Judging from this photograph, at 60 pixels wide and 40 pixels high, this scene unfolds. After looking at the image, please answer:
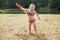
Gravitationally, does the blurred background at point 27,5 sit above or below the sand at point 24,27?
above

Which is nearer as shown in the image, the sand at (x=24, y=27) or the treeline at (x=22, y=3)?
the sand at (x=24, y=27)

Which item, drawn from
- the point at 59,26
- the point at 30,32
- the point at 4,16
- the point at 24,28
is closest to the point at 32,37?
the point at 30,32

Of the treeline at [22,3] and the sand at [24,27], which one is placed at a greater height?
the treeline at [22,3]

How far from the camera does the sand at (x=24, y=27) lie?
1.41 metres

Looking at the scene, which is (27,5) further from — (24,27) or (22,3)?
(24,27)

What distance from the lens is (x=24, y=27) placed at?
1.56 metres

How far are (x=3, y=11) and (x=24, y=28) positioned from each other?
25cm

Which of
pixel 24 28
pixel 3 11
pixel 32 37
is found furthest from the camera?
pixel 3 11

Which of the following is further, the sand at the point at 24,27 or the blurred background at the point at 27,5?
the blurred background at the point at 27,5

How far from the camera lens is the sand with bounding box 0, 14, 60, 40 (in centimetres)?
141

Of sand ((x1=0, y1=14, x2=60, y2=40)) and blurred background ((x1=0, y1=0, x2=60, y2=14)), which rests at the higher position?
blurred background ((x1=0, y1=0, x2=60, y2=14))

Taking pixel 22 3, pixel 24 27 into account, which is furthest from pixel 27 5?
pixel 24 27

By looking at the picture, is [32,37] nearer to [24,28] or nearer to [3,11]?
[24,28]

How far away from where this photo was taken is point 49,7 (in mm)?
1728
